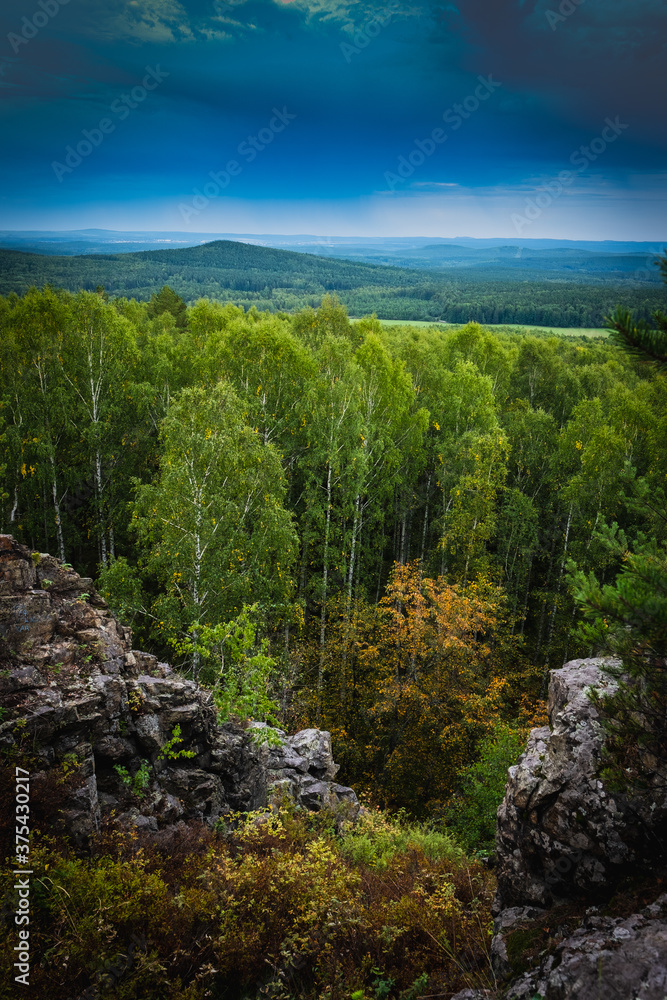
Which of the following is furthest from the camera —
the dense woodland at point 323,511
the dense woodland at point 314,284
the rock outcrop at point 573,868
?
the dense woodland at point 314,284

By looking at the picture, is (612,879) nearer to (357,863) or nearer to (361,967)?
(361,967)

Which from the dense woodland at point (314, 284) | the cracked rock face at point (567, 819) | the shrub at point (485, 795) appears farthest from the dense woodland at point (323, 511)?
the dense woodland at point (314, 284)

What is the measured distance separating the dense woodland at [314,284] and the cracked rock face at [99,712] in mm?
54508

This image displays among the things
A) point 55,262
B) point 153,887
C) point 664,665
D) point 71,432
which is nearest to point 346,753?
point 153,887

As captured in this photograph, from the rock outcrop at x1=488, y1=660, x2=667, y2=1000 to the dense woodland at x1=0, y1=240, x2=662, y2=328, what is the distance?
204ft

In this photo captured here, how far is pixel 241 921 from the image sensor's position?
320 inches

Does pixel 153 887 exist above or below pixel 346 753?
above

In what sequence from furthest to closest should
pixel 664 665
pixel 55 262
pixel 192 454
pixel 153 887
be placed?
pixel 55 262 → pixel 192 454 → pixel 153 887 → pixel 664 665

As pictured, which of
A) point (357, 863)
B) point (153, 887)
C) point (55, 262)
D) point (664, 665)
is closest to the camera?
point (664, 665)

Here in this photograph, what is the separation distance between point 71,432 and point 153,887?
2357cm

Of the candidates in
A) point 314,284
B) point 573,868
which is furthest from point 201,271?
point 573,868

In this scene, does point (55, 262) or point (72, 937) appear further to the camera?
point (55, 262)

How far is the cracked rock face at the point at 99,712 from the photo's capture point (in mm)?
9023

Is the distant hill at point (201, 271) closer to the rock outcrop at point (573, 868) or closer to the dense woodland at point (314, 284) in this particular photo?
the dense woodland at point (314, 284)
